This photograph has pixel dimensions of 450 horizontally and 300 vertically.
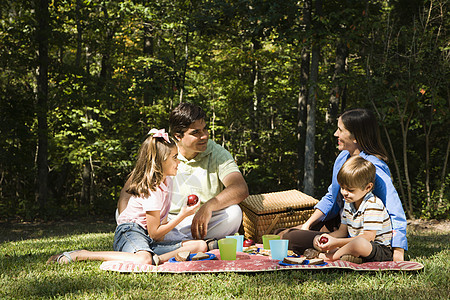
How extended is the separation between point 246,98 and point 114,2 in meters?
5.24

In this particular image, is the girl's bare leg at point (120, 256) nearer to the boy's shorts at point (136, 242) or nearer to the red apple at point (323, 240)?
the boy's shorts at point (136, 242)

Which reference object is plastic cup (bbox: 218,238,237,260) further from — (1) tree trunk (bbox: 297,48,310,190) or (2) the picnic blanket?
(1) tree trunk (bbox: 297,48,310,190)

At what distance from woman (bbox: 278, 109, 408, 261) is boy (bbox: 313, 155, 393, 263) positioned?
0.29 feet

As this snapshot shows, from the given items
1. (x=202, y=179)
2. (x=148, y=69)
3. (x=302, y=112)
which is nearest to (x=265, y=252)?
(x=202, y=179)

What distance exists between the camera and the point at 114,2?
40.5ft

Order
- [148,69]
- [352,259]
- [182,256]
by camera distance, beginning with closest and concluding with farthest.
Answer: [352,259] → [182,256] → [148,69]

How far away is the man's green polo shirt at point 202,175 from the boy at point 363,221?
129 centimetres

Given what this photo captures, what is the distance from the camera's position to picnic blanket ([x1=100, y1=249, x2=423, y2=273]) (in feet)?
11.0

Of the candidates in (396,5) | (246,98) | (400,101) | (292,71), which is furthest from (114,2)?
(400,101)

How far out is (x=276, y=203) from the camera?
17.0 feet

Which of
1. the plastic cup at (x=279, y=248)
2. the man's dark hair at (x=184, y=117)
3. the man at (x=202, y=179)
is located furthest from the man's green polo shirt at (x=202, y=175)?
the plastic cup at (x=279, y=248)

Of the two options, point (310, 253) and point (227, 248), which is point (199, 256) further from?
point (310, 253)

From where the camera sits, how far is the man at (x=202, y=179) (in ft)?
14.5

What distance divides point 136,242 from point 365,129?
7.38 ft
